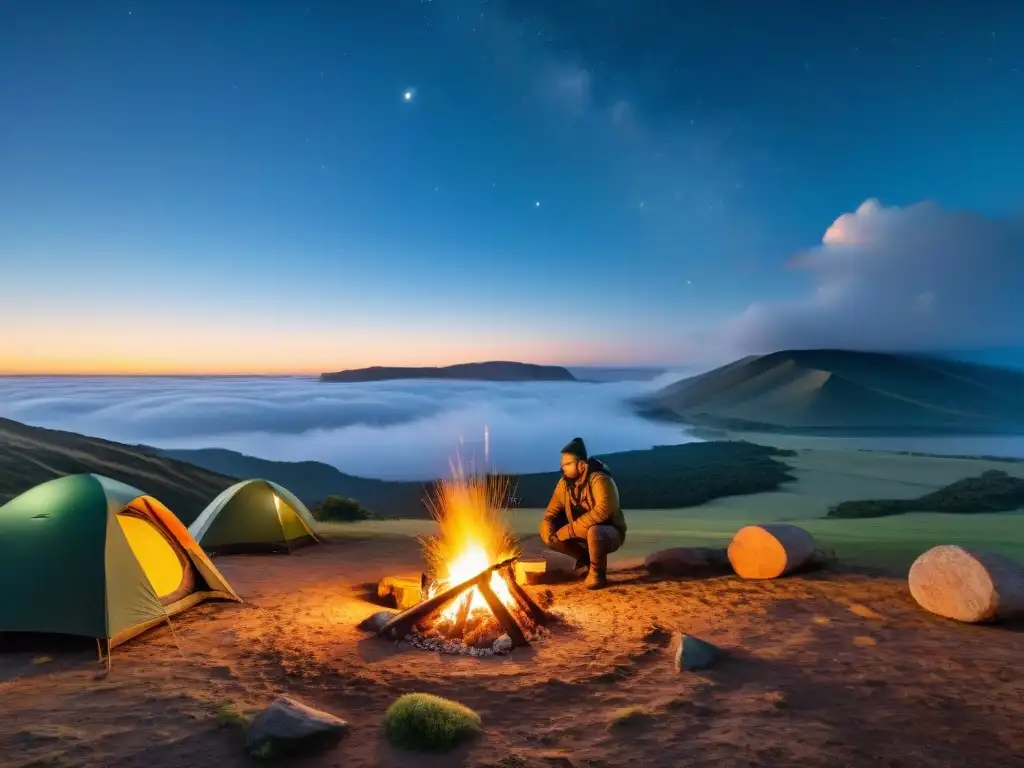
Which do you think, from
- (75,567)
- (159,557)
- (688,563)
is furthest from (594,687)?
(159,557)

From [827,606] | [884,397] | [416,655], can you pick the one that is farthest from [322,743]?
[884,397]

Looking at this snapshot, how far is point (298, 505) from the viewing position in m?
Result: 14.8

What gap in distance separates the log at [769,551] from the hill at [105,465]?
63.4ft

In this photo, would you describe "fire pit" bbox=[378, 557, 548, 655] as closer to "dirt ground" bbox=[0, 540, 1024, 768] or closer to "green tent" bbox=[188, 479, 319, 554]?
"dirt ground" bbox=[0, 540, 1024, 768]

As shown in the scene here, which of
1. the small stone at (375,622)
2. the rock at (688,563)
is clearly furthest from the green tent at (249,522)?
the rock at (688,563)

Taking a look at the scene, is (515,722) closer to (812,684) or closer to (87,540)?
(812,684)

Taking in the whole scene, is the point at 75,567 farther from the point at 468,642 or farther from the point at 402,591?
the point at 468,642

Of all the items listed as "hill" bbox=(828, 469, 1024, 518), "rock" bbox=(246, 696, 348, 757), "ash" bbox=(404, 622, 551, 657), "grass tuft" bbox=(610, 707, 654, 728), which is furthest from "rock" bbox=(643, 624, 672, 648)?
"hill" bbox=(828, 469, 1024, 518)

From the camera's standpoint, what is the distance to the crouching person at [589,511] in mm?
9750

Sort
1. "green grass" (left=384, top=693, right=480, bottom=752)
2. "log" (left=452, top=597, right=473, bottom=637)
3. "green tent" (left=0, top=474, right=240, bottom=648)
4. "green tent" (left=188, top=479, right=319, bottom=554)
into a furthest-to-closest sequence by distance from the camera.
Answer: "green tent" (left=188, top=479, right=319, bottom=554)
"log" (left=452, top=597, right=473, bottom=637)
"green tent" (left=0, top=474, right=240, bottom=648)
"green grass" (left=384, top=693, right=480, bottom=752)

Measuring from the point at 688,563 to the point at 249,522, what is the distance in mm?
9310

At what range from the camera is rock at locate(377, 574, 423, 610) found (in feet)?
29.3

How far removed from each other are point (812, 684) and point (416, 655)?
410 cm

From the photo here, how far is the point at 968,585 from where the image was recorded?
25.0 feet
